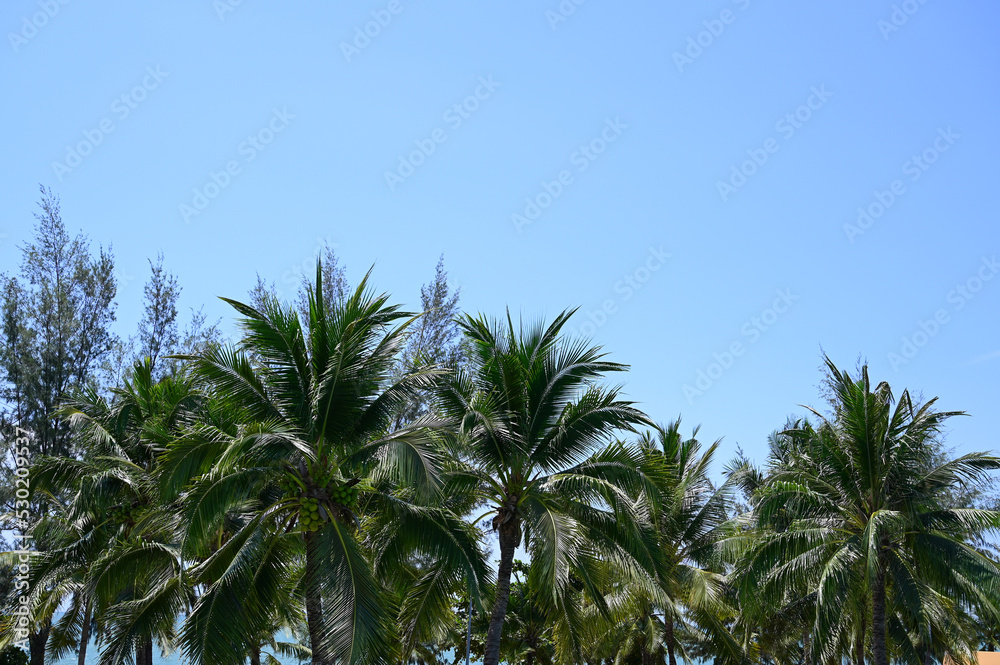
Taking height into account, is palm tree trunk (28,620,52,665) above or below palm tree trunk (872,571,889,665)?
above

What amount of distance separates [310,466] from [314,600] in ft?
7.41

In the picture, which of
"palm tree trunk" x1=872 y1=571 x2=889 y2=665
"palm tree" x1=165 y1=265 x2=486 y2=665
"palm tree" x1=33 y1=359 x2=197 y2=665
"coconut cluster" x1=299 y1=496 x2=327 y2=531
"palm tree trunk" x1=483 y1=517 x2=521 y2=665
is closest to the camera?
"palm tree" x1=165 y1=265 x2=486 y2=665

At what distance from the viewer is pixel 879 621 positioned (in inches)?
664

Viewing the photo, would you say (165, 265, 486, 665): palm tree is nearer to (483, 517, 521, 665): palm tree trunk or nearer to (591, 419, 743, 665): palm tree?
(483, 517, 521, 665): palm tree trunk

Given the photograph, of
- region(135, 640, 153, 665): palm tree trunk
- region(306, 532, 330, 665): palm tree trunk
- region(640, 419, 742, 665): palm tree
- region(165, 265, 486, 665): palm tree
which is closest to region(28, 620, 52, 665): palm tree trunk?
region(135, 640, 153, 665): palm tree trunk

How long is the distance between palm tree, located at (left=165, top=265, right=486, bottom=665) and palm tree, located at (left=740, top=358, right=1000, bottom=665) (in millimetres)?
6959

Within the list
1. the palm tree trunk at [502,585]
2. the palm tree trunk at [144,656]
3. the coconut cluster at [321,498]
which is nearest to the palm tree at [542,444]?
the palm tree trunk at [502,585]

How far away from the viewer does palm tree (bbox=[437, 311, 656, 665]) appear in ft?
49.0

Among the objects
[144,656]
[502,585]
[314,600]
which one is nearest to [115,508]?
[144,656]

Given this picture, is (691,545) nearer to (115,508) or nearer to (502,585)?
(502,585)

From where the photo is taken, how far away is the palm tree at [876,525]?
1598cm

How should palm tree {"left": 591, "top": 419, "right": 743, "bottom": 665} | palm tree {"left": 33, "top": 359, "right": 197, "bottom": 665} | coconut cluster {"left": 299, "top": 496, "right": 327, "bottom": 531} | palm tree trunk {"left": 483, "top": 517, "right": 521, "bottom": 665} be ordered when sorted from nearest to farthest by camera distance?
1. coconut cluster {"left": 299, "top": 496, "right": 327, "bottom": 531}
2. palm tree trunk {"left": 483, "top": 517, "right": 521, "bottom": 665}
3. palm tree {"left": 33, "top": 359, "right": 197, "bottom": 665}
4. palm tree {"left": 591, "top": 419, "right": 743, "bottom": 665}

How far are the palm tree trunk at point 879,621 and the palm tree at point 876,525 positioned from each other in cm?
2

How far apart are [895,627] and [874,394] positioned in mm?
6807
